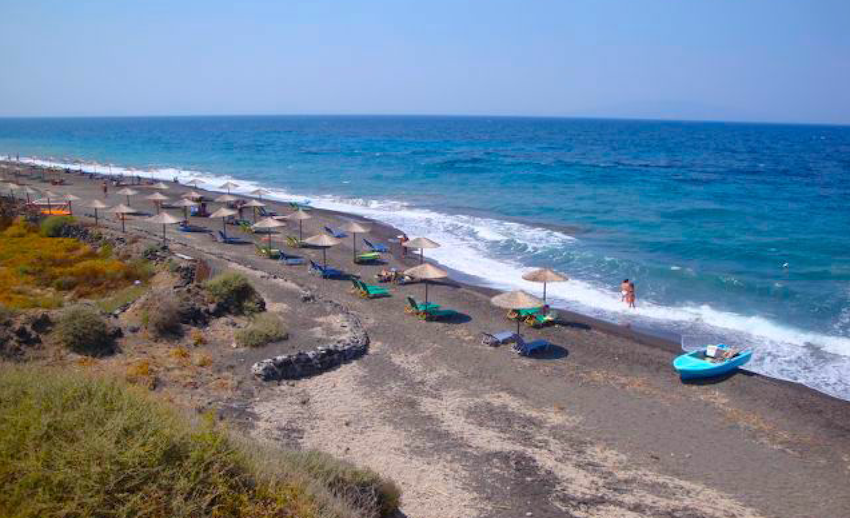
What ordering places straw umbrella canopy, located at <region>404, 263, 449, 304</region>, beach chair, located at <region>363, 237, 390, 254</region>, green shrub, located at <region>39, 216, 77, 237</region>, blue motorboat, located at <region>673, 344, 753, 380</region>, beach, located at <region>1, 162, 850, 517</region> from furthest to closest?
beach chair, located at <region>363, 237, 390, 254</region> → green shrub, located at <region>39, 216, 77, 237</region> → straw umbrella canopy, located at <region>404, 263, 449, 304</region> → blue motorboat, located at <region>673, 344, 753, 380</region> → beach, located at <region>1, 162, 850, 517</region>

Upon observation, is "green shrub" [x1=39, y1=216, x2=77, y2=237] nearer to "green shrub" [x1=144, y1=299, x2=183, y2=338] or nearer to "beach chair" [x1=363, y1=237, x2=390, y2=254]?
"beach chair" [x1=363, y1=237, x2=390, y2=254]

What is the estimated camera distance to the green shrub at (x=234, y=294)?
1451 centimetres

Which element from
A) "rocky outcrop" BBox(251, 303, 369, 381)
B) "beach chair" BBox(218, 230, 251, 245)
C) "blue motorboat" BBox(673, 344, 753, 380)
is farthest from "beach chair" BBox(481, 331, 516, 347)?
"beach chair" BBox(218, 230, 251, 245)

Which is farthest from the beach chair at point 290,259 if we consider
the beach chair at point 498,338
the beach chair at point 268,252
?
the beach chair at point 498,338

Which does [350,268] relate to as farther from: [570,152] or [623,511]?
[570,152]

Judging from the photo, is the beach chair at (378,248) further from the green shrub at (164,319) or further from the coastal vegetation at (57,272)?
the green shrub at (164,319)

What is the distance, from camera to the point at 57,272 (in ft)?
56.1

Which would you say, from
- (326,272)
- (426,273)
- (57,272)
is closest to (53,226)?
(57,272)

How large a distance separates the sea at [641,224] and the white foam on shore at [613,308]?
0.06 m

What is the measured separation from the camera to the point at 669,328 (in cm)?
1688

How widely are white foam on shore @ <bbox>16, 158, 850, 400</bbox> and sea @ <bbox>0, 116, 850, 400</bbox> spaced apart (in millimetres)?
64

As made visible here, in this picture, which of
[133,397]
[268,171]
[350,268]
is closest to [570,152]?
[268,171]

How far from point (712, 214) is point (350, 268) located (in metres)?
23.8

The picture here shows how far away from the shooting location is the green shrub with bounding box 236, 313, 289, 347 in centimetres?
1270
